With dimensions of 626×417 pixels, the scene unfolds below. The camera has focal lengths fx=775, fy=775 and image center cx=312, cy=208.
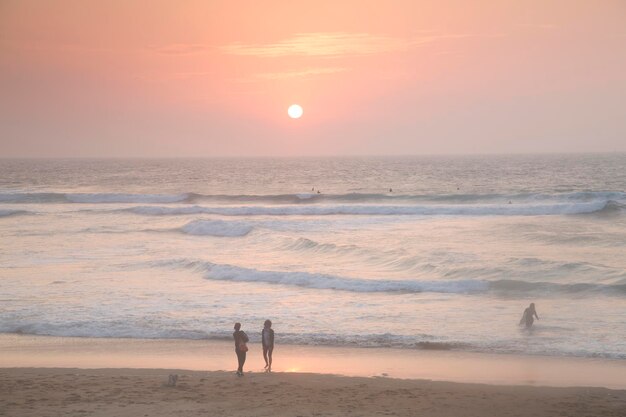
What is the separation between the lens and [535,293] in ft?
Answer: 80.9

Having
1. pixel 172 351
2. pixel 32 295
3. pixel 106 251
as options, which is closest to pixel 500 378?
pixel 172 351

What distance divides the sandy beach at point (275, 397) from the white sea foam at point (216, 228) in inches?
1143

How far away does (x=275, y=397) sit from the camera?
43.5 feet

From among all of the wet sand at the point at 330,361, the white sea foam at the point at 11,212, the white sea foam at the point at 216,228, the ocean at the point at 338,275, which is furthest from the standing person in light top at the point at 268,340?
the white sea foam at the point at 11,212

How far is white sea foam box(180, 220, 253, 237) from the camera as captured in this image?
44406 millimetres

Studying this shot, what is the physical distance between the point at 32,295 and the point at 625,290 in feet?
61.1

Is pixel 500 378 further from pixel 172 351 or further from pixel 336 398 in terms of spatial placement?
pixel 172 351

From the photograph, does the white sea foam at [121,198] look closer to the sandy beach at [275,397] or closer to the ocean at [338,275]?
the ocean at [338,275]

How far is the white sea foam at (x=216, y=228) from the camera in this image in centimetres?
4441

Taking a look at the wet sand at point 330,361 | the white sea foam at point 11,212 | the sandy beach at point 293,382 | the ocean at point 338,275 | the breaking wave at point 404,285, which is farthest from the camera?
the white sea foam at point 11,212

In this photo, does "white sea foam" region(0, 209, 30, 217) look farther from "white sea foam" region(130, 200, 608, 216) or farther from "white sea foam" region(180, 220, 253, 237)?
"white sea foam" region(180, 220, 253, 237)

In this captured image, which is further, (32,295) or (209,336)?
(32,295)

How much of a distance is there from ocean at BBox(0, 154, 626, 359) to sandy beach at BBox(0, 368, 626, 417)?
3.94 meters

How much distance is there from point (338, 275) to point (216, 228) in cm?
1905
